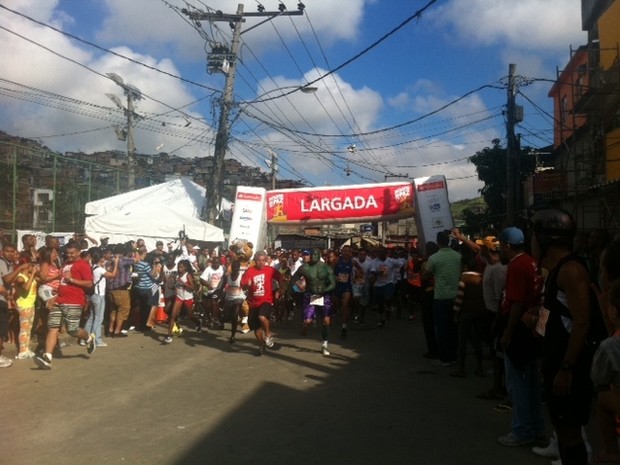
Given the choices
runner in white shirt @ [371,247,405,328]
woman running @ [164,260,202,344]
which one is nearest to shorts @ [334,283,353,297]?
runner in white shirt @ [371,247,405,328]

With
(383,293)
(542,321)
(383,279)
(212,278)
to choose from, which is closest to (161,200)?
(212,278)

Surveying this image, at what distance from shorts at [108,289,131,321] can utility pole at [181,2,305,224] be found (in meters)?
10.5

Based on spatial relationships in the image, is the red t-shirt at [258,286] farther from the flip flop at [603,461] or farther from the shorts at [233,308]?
the flip flop at [603,461]

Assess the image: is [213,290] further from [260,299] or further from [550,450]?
[550,450]

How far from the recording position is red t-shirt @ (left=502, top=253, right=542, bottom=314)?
5199mm

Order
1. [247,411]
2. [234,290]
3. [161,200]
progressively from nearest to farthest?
[247,411] → [234,290] → [161,200]

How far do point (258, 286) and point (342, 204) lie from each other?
302 inches

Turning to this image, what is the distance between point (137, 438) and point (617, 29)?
20745 millimetres

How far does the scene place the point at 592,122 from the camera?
21.4 m

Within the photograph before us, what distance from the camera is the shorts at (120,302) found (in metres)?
12.2

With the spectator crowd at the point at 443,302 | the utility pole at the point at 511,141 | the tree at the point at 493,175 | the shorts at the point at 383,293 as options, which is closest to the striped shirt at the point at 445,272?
the spectator crowd at the point at 443,302

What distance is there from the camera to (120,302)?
1222 centimetres

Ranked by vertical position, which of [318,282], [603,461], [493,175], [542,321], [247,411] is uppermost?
[493,175]

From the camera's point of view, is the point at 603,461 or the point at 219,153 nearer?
the point at 603,461
